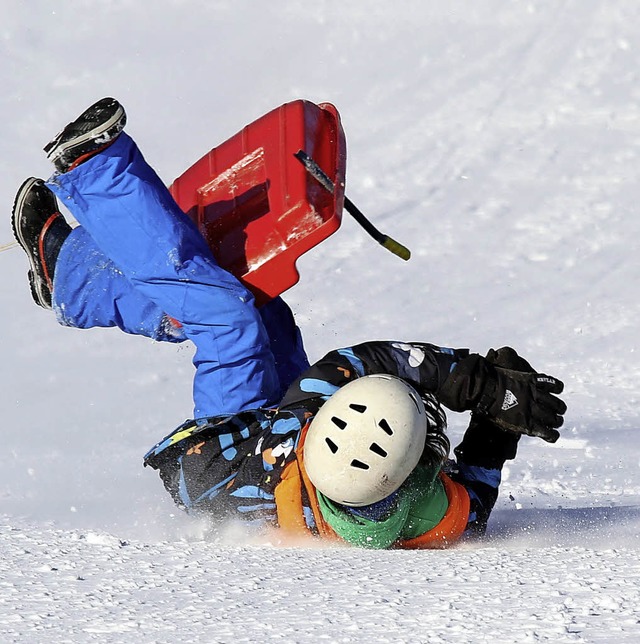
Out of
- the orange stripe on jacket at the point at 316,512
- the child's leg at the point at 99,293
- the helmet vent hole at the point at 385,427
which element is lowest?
the orange stripe on jacket at the point at 316,512

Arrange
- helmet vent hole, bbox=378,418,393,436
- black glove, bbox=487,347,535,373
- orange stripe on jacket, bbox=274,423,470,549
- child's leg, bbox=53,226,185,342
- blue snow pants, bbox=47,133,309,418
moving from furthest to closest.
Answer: child's leg, bbox=53,226,185,342
blue snow pants, bbox=47,133,309,418
black glove, bbox=487,347,535,373
orange stripe on jacket, bbox=274,423,470,549
helmet vent hole, bbox=378,418,393,436

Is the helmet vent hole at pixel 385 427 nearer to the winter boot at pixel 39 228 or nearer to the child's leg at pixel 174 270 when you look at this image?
the child's leg at pixel 174 270

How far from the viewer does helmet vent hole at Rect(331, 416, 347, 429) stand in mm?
2611

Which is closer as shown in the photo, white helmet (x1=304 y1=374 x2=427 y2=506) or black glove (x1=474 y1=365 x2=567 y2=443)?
white helmet (x1=304 y1=374 x2=427 y2=506)

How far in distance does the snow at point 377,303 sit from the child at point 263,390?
0.50ft

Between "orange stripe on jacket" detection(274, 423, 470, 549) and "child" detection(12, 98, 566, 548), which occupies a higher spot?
"child" detection(12, 98, 566, 548)

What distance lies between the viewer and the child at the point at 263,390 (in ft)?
8.74

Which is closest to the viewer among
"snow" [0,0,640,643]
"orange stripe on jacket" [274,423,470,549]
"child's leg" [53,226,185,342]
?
"snow" [0,0,640,643]

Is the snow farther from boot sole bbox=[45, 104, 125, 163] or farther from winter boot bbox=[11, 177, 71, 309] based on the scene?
boot sole bbox=[45, 104, 125, 163]

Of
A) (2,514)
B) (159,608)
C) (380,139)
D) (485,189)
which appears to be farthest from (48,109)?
(159,608)

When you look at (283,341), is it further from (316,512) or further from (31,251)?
(316,512)

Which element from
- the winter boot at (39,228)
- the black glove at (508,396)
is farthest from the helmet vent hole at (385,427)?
the winter boot at (39,228)

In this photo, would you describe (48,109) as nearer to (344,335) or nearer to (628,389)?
(344,335)

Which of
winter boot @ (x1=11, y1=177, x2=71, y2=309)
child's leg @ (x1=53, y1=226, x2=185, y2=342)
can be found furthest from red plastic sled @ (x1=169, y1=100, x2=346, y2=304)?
winter boot @ (x1=11, y1=177, x2=71, y2=309)
